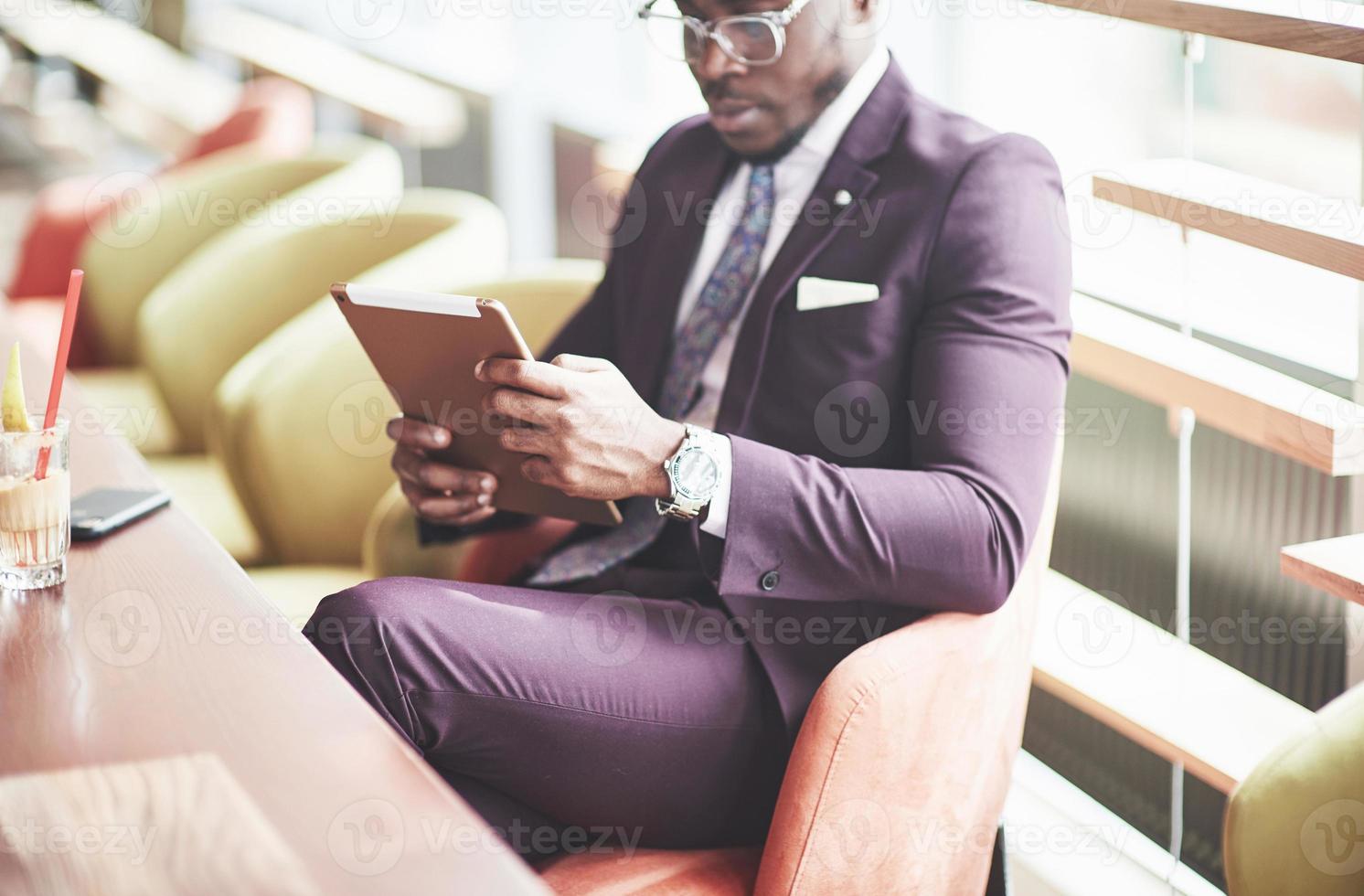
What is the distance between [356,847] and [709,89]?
41.4 inches

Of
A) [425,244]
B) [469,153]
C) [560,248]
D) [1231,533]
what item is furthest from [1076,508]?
[469,153]

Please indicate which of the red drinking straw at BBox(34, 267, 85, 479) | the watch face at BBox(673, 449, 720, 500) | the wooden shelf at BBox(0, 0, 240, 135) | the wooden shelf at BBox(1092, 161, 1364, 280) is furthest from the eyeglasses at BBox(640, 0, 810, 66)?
the wooden shelf at BBox(0, 0, 240, 135)

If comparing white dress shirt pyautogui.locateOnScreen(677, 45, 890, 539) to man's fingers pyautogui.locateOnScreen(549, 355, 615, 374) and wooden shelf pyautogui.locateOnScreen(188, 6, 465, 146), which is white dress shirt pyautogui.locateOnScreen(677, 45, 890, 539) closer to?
man's fingers pyautogui.locateOnScreen(549, 355, 615, 374)

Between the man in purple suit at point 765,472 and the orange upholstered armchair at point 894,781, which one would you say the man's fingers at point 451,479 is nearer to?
the man in purple suit at point 765,472

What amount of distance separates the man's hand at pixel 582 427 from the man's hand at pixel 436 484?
27 cm

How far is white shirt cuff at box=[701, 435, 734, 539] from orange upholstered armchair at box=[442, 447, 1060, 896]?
0.64 feet

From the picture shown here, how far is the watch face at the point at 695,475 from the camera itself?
56.7 inches

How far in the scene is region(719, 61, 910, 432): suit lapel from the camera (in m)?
Result: 1.64

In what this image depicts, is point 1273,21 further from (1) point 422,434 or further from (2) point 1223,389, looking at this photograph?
(1) point 422,434

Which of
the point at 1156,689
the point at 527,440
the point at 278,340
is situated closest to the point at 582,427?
the point at 527,440

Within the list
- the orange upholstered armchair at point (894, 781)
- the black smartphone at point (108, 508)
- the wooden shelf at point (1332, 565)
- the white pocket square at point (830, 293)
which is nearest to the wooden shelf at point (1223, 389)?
the wooden shelf at point (1332, 565)

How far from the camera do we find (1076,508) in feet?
7.75

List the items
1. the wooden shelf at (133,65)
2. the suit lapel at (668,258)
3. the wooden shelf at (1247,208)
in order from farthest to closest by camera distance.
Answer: the wooden shelf at (133,65), the suit lapel at (668,258), the wooden shelf at (1247,208)

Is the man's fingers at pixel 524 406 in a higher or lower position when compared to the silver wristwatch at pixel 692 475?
higher
